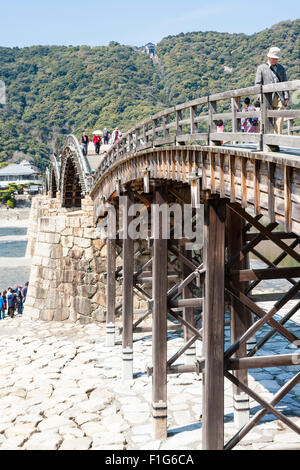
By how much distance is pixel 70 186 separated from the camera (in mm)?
30312

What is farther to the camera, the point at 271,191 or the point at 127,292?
the point at 127,292

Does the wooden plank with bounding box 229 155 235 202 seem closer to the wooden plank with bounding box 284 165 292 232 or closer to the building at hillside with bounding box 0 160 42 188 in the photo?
→ the wooden plank with bounding box 284 165 292 232

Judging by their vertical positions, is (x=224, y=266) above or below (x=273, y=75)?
below

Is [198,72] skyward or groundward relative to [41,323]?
skyward

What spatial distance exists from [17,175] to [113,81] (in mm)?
29595

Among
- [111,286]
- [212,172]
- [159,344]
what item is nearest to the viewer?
[212,172]

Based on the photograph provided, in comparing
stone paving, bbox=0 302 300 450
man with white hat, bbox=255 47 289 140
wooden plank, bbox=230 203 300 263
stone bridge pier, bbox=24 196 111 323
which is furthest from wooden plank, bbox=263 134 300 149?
stone bridge pier, bbox=24 196 111 323

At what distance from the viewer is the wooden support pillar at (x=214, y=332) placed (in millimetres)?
5898

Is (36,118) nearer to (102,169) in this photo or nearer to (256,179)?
(102,169)

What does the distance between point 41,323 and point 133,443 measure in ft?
30.4

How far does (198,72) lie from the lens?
320ft

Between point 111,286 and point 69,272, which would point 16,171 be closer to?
point 69,272

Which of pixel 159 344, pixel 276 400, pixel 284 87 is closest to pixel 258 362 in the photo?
pixel 276 400
